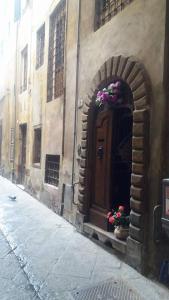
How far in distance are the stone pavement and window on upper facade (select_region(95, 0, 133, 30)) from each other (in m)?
3.78

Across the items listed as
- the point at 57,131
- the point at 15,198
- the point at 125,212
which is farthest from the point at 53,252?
the point at 15,198

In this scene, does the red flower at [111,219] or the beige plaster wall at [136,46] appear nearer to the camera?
the beige plaster wall at [136,46]

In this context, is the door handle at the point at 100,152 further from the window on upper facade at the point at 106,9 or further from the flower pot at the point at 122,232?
the window on upper facade at the point at 106,9

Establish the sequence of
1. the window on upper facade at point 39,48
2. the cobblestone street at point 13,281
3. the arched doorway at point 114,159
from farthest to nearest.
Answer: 1. the window on upper facade at point 39,48
2. the arched doorway at point 114,159
3. the cobblestone street at point 13,281

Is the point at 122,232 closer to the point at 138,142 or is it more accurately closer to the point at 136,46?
the point at 138,142

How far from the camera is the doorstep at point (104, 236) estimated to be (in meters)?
4.91

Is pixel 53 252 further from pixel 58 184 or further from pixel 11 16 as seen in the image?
pixel 11 16

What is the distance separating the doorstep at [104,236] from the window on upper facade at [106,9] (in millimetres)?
3530

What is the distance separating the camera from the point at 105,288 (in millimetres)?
3918

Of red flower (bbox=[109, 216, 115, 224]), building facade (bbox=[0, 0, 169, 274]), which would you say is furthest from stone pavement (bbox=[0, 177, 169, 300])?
red flower (bbox=[109, 216, 115, 224])

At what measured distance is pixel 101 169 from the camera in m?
5.92

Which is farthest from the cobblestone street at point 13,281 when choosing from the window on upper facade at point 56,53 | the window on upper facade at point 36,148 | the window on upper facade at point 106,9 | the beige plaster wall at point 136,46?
the window on upper facade at point 36,148

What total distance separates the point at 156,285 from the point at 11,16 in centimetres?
1572

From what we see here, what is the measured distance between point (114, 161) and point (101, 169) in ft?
1.15
